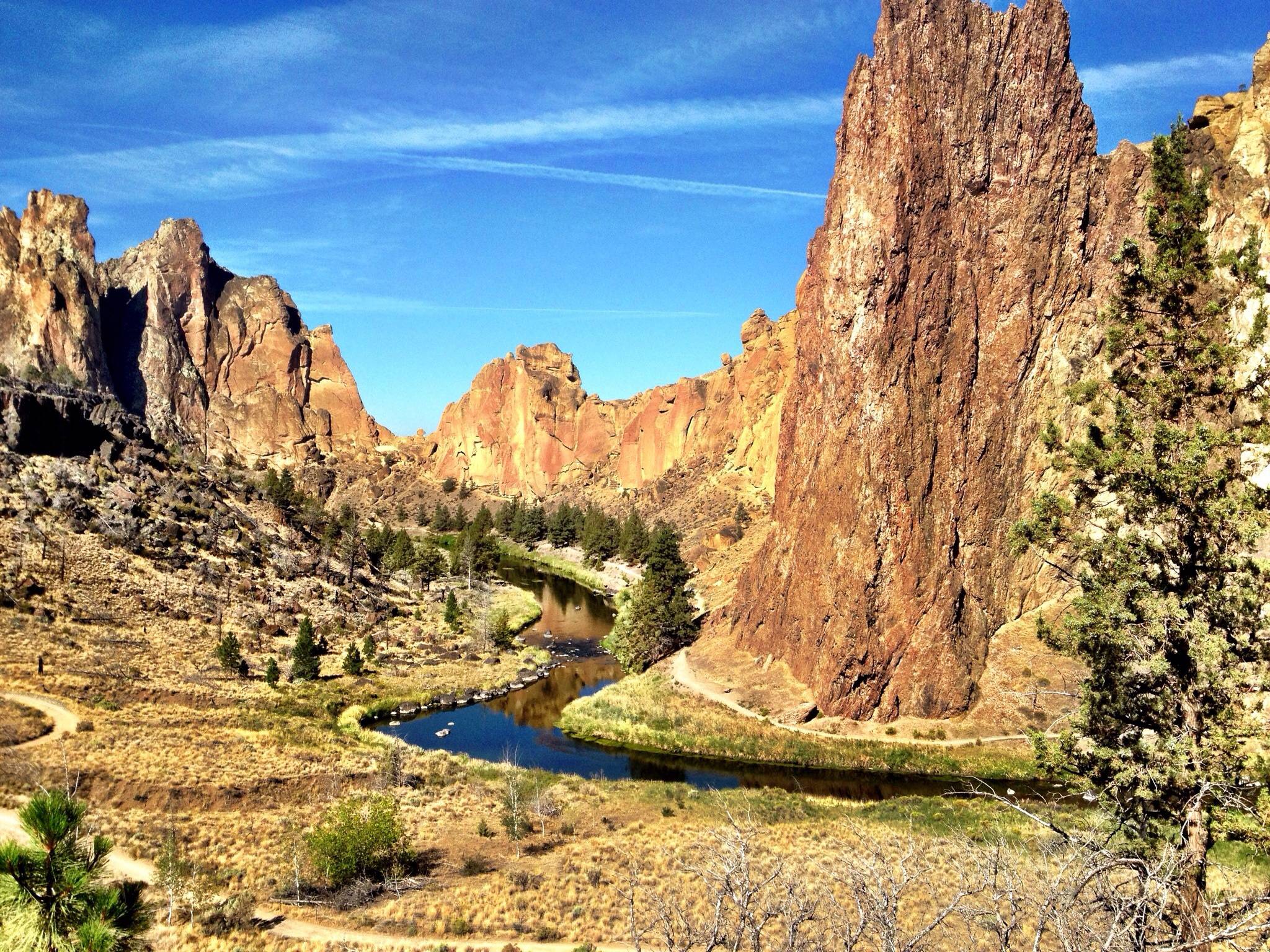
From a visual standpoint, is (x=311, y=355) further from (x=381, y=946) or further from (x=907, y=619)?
(x=381, y=946)

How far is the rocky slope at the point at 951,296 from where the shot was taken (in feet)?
151

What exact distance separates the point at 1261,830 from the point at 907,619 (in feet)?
113

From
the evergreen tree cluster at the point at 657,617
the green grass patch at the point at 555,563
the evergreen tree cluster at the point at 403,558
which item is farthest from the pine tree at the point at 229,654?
the green grass patch at the point at 555,563

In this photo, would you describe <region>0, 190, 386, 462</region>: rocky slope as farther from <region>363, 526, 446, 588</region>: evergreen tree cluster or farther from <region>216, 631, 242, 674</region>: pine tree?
<region>216, 631, 242, 674</region>: pine tree

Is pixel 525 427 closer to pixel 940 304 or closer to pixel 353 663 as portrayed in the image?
pixel 353 663

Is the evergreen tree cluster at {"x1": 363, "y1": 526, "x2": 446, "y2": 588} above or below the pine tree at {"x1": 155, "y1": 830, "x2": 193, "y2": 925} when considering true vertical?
above

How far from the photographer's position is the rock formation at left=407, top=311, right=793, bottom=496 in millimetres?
131125

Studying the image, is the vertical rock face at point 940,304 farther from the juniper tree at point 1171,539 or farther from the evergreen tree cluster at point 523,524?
the evergreen tree cluster at point 523,524

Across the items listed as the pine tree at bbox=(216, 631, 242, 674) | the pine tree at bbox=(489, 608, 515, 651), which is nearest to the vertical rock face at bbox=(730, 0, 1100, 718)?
the pine tree at bbox=(489, 608, 515, 651)

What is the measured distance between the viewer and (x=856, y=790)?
3753cm

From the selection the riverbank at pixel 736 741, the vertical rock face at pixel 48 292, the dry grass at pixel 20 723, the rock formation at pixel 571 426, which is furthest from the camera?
the rock formation at pixel 571 426

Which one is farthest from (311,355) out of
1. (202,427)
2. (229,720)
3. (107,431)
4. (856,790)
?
(856,790)

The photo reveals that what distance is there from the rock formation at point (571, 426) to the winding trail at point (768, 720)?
68471 millimetres

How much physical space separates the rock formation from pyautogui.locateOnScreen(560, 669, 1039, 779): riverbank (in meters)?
73.7
